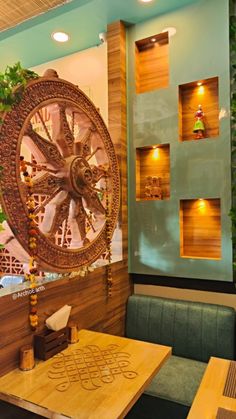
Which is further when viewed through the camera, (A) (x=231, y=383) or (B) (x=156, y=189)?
(B) (x=156, y=189)

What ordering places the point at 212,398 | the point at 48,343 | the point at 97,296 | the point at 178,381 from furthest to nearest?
the point at 97,296
the point at 178,381
the point at 48,343
the point at 212,398

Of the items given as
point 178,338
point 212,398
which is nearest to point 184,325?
point 178,338

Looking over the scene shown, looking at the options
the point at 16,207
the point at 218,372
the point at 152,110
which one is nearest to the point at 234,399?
the point at 218,372

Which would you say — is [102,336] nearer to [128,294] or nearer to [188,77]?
[128,294]

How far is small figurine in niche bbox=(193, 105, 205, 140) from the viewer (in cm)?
254

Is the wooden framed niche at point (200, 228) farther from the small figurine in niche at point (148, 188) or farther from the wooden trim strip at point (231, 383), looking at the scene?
the wooden trim strip at point (231, 383)

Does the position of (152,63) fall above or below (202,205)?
above

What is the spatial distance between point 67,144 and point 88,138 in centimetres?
27

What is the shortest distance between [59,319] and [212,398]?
886 mm

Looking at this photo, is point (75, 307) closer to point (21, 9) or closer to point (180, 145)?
point (180, 145)

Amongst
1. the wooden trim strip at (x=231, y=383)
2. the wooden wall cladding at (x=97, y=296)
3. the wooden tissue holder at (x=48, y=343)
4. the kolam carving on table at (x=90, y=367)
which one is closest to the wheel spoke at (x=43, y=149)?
the wooden wall cladding at (x=97, y=296)

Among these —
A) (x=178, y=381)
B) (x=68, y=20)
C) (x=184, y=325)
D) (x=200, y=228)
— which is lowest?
(x=178, y=381)

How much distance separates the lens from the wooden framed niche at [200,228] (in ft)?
8.40

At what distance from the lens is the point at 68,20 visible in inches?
106
